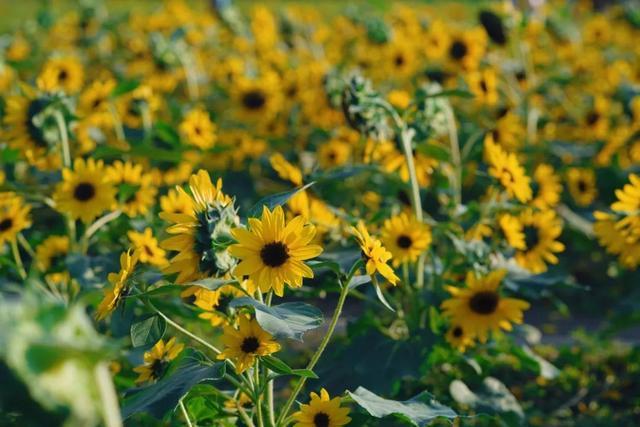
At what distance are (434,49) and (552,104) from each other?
3.21 feet

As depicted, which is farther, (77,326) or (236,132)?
(236,132)

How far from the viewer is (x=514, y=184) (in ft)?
9.07

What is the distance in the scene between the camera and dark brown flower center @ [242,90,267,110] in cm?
429

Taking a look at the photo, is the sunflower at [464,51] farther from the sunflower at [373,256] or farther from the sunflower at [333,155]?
the sunflower at [373,256]

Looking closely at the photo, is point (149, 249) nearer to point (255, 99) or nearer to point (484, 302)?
point (484, 302)

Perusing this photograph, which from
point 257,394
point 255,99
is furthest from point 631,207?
point 255,99

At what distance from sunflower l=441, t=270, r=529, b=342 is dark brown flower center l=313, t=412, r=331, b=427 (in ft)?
2.15

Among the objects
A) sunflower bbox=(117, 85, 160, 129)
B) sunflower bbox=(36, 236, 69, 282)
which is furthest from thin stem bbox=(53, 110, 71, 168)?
sunflower bbox=(117, 85, 160, 129)

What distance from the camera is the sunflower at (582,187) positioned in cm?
417

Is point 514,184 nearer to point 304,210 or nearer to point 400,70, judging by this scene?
point 304,210

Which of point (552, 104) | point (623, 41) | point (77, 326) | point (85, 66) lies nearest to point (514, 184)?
point (77, 326)

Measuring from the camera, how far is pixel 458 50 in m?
4.25

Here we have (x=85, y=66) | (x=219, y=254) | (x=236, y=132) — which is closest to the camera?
(x=219, y=254)

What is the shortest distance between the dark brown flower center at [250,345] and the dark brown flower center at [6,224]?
45.4 inches
